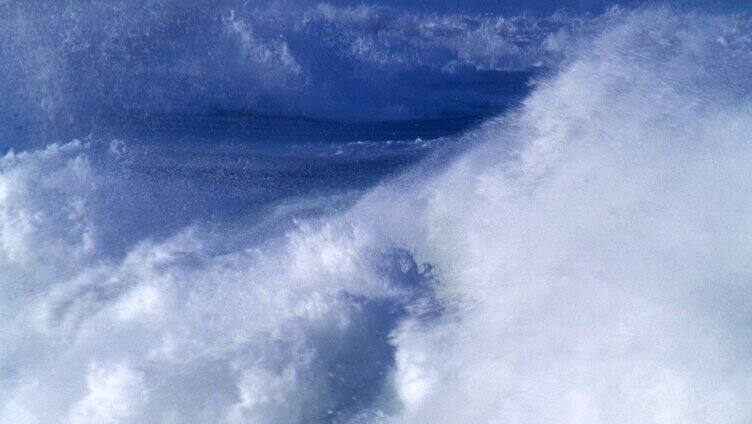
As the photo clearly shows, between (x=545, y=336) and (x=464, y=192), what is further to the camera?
(x=464, y=192)

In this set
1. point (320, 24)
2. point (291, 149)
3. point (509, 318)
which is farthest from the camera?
point (320, 24)

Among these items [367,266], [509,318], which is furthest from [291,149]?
[509,318]

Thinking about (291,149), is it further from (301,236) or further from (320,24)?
(320,24)

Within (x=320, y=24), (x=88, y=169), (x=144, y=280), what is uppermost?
(x=320, y=24)

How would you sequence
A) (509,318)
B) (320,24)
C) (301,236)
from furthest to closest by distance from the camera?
1. (320,24)
2. (301,236)
3. (509,318)

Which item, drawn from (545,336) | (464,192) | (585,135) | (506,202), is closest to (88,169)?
(464,192)

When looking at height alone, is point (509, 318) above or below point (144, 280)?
below
